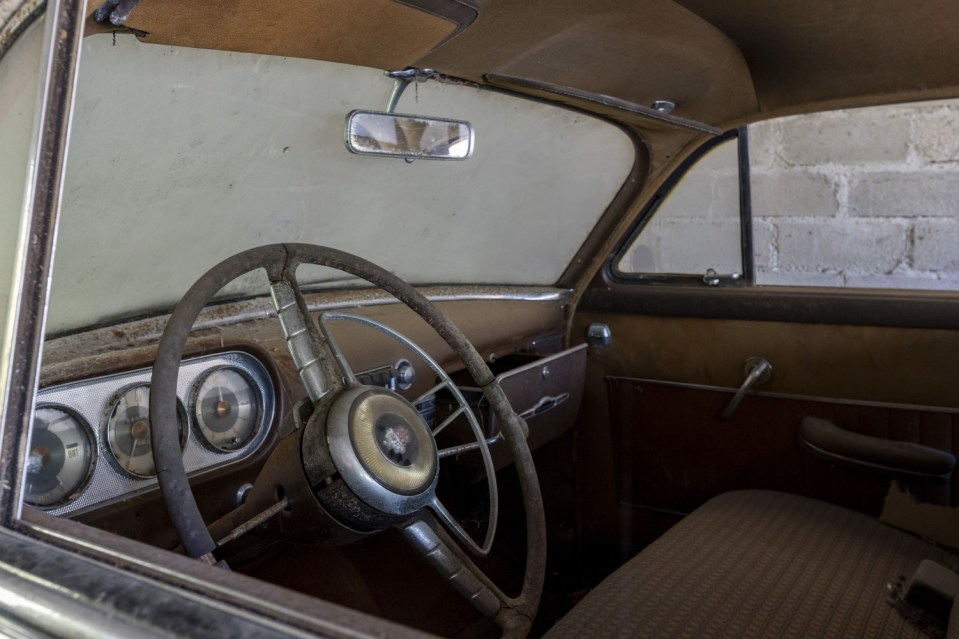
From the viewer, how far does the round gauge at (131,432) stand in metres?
1.43

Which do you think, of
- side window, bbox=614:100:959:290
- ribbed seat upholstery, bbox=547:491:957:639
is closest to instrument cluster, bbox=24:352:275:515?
ribbed seat upholstery, bbox=547:491:957:639

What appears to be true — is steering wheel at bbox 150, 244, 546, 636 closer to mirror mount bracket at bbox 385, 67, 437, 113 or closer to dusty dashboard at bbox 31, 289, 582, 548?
dusty dashboard at bbox 31, 289, 582, 548

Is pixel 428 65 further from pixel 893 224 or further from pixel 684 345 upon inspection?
pixel 893 224

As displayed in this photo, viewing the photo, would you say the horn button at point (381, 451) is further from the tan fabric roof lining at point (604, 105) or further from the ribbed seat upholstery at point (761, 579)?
the tan fabric roof lining at point (604, 105)

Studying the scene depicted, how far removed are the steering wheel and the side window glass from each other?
1190 mm

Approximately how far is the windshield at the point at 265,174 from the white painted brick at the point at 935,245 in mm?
1854

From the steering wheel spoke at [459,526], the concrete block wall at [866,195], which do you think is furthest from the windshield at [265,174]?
the concrete block wall at [866,195]

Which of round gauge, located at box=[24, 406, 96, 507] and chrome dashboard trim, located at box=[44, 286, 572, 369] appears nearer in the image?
round gauge, located at box=[24, 406, 96, 507]

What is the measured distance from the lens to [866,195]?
3.69 metres

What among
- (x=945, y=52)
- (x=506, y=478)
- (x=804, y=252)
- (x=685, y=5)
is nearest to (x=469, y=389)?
(x=506, y=478)

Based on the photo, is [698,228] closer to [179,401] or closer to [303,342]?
[303,342]

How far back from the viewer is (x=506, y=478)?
7.86 feet

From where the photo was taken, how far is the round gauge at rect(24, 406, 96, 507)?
1316mm

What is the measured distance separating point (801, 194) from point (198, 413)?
9.84 ft
